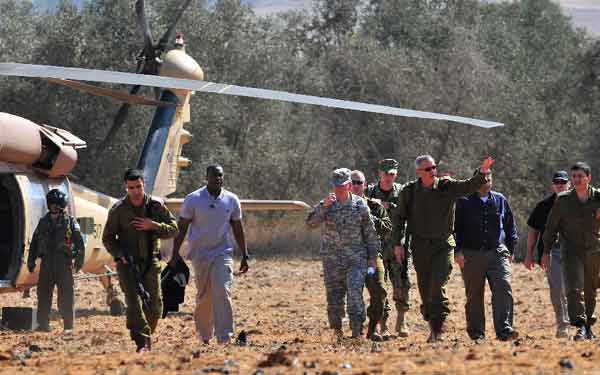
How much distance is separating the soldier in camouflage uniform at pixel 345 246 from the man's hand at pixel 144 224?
1.33 m

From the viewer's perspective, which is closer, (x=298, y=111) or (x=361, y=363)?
(x=361, y=363)

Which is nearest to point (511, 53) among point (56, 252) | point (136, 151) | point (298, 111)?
point (298, 111)

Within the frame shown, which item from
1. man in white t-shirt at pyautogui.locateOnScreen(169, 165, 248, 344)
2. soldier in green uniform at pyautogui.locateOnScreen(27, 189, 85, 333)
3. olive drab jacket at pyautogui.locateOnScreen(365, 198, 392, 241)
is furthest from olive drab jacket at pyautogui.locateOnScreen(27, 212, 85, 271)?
olive drab jacket at pyautogui.locateOnScreen(365, 198, 392, 241)

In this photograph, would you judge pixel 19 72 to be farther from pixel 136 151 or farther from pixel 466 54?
pixel 466 54

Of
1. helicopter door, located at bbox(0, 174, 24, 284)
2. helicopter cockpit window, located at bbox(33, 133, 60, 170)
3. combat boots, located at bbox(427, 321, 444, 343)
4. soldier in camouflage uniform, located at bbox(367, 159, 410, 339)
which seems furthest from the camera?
helicopter cockpit window, located at bbox(33, 133, 60, 170)

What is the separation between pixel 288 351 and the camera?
28.2ft

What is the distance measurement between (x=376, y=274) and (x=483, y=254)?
3.12 feet

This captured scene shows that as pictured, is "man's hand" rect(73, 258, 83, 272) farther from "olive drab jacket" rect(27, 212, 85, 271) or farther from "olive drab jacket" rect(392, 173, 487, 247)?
"olive drab jacket" rect(392, 173, 487, 247)

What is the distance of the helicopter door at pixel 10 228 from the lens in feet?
44.0

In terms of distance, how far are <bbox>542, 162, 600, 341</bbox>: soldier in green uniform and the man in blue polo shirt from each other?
1.66 feet

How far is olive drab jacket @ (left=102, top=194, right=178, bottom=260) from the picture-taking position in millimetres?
9609

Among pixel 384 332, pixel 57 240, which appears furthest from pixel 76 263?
pixel 384 332

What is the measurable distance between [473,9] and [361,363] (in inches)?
1771

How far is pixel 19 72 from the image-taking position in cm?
1021
